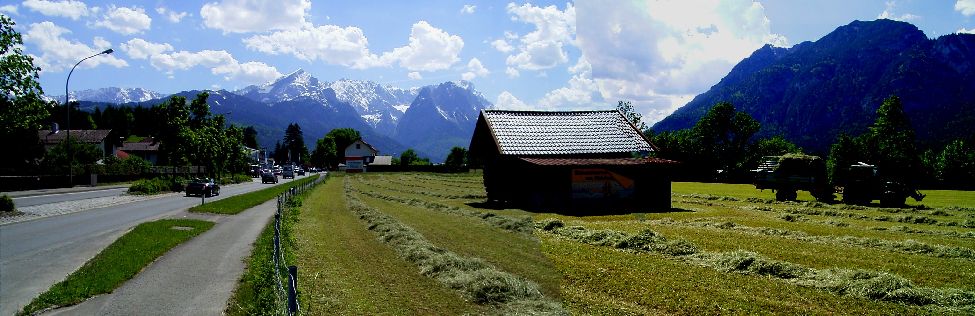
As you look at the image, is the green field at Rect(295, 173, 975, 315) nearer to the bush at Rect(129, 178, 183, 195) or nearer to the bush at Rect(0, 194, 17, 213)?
the bush at Rect(0, 194, 17, 213)

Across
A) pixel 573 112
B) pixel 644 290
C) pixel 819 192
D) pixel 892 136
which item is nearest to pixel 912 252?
pixel 644 290

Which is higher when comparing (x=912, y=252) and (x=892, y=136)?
(x=892, y=136)

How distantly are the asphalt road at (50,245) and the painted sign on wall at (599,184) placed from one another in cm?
2358

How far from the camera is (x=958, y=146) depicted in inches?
3519

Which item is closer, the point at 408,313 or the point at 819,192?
the point at 408,313

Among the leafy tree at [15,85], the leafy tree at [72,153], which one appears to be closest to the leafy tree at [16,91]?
the leafy tree at [15,85]

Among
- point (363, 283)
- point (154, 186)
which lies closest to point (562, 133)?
point (363, 283)

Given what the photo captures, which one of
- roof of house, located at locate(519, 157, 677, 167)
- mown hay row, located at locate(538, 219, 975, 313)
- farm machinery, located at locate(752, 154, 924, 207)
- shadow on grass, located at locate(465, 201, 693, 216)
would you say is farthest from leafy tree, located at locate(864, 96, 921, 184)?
mown hay row, located at locate(538, 219, 975, 313)

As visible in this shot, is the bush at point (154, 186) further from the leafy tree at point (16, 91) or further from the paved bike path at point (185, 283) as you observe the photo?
the paved bike path at point (185, 283)

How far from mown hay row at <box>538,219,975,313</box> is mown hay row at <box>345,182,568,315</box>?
5478 millimetres

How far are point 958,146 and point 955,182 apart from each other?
922 inches

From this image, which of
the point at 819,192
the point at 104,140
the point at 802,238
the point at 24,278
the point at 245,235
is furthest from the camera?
the point at 104,140

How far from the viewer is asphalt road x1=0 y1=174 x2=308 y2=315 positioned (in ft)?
45.5

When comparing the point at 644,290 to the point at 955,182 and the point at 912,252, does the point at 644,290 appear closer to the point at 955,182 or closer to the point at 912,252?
the point at 912,252
